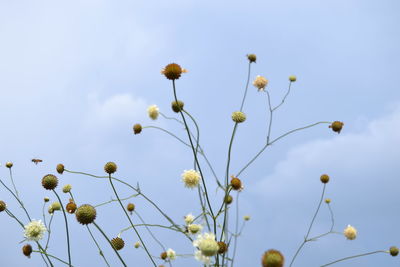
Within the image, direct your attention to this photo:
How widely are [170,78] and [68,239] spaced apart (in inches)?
55.1

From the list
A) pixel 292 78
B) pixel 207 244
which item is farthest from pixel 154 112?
pixel 207 244

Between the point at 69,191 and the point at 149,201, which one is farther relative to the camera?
the point at 69,191

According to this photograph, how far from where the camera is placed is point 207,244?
1.96m

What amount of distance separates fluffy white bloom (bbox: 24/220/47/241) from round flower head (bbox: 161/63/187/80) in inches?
58.3

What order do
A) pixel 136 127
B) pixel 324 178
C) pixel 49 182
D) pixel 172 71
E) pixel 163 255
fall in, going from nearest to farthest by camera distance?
1. pixel 172 71
2. pixel 49 182
3. pixel 136 127
4. pixel 163 255
5. pixel 324 178

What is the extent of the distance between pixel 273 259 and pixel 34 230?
2.14m

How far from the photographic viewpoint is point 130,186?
125 inches

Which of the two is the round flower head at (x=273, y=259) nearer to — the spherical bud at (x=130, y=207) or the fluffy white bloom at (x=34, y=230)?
the fluffy white bloom at (x=34, y=230)

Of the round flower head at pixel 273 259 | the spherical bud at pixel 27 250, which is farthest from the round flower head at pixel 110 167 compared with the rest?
the round flower head at pixel 273 259

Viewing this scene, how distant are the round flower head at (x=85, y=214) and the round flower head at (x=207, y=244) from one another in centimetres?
102

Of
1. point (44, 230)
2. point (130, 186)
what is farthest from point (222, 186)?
point (44, 230)

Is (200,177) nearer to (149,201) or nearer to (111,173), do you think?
(149,201)

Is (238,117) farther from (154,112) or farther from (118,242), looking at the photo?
(118,242)

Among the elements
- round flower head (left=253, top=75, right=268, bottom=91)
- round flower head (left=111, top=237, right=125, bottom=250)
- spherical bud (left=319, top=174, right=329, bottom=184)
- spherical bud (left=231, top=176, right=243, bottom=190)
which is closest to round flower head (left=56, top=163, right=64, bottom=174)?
round flower head (left=111, top=237, right=125, bottom=250)
